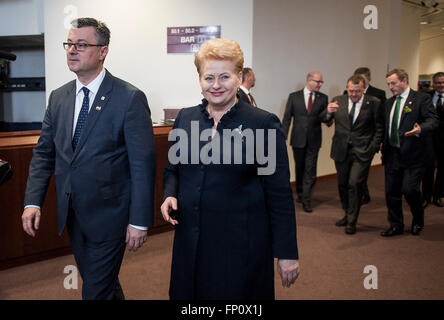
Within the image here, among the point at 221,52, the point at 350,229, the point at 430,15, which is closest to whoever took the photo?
the point at 221,52

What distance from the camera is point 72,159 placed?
6.45 feet

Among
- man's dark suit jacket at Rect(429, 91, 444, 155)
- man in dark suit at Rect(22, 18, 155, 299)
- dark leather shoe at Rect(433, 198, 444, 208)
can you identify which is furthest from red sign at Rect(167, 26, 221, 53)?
man in dark suit at Rect(22, 18, 155, 299)

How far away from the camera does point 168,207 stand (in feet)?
5.55

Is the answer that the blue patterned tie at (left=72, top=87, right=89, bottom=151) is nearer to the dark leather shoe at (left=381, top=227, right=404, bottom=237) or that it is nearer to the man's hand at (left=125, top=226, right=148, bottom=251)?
the man's hand at (left=125, top=226, right=148, bottom=251)

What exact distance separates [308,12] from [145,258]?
492cm

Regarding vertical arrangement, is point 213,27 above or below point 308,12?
Answer: below

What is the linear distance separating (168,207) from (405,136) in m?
3.24

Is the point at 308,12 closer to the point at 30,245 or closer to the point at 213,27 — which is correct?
the point at 213,27

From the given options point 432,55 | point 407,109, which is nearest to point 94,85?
point 407,109

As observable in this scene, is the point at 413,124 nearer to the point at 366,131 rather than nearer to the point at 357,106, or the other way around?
the point at 366,131

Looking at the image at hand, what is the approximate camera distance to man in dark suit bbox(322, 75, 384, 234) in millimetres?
4438

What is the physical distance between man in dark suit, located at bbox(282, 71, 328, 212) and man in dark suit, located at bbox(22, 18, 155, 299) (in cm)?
384

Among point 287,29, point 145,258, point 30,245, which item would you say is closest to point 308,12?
point 287,29

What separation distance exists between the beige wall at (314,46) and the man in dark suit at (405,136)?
89.4 inches
